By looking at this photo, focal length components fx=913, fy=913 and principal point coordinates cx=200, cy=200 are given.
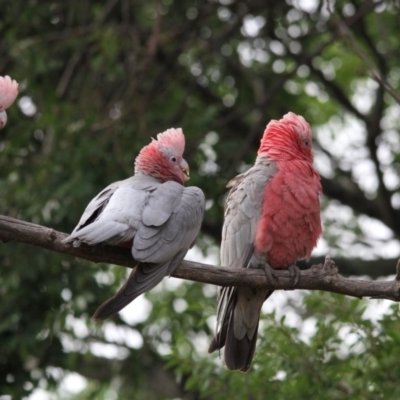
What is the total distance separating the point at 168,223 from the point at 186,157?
3.45 m

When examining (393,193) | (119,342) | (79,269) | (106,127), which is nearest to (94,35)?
(106,127)

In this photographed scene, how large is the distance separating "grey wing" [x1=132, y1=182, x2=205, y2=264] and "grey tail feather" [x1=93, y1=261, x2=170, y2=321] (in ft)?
0.26

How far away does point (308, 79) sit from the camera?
1116 cm

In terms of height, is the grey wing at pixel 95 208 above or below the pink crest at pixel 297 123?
below

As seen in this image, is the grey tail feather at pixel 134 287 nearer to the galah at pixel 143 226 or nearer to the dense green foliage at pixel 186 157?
the galah at pixel 143 226

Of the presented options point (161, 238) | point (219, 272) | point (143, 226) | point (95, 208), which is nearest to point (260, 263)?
point (219, 272)

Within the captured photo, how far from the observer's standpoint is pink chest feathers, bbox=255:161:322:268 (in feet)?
20.9

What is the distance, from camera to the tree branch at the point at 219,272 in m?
5.25

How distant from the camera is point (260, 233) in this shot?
6.39m

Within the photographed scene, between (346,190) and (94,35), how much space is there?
3494mm

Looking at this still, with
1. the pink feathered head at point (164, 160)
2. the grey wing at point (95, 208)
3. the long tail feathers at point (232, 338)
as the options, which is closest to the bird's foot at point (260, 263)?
the long tail feathers at point (232, 338)

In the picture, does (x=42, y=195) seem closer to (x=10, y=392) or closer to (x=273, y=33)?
(x=10, y=392)

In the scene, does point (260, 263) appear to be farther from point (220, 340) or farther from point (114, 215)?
point (114, 215)

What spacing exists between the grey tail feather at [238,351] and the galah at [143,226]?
1.04m
